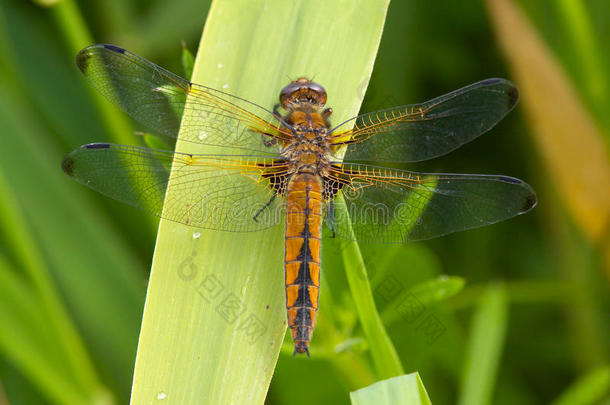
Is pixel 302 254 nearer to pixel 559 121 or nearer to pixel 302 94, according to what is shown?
pixel 302 94

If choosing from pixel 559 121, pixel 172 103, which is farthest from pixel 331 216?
pixel 559 121

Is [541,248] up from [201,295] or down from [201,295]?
up

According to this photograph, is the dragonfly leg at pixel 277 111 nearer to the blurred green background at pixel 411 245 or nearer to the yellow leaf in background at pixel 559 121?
the blurred green background at pixel 411 245

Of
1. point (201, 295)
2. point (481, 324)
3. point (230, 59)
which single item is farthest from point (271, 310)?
point (481, 324)

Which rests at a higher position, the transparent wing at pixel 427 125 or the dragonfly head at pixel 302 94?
the dragonfly head at pixel 302 94

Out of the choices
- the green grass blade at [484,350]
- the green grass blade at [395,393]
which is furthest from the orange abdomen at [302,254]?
the green grass blade at [484,350]

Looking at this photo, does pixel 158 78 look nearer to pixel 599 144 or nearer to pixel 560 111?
pixel 560 111

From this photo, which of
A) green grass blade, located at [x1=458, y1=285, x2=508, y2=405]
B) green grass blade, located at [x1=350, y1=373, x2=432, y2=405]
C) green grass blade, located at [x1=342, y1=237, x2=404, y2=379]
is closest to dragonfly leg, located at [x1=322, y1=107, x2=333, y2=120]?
green grass blade, located at [x1=342, y1=237, x2=404, y2=379]
